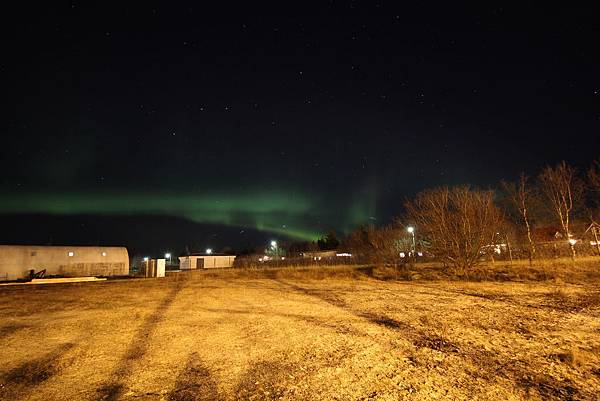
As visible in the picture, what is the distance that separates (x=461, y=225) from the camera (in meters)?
18.5

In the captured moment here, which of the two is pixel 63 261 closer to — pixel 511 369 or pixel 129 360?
pixel 129 360

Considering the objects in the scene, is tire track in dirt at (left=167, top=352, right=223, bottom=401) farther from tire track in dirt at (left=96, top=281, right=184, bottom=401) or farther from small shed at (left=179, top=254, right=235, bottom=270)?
small shed at (left=179, top=254, right=235, bottom=270)

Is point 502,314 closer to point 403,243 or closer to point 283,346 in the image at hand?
point 283,346

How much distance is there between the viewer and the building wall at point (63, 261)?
28672mm

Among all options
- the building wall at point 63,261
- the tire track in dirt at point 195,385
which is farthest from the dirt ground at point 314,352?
the building wall at point 63,261

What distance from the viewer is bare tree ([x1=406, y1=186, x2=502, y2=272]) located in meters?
18.4

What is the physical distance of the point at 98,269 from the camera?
34.6 metres

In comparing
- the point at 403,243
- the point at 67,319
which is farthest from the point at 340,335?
the point at 403,243

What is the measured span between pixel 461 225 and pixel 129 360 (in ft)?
57.2

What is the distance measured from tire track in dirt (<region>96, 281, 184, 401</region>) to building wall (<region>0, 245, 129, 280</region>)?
91.9 feet

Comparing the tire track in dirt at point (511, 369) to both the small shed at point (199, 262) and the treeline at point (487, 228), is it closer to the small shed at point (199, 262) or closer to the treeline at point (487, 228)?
the treeline at point (487, 228)

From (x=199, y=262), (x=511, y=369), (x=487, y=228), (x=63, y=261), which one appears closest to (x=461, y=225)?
(x=487, y=228)

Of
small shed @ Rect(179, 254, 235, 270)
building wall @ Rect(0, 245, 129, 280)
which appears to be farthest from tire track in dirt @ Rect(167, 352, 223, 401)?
small shed @ Rect(179, 254, 235, 270)

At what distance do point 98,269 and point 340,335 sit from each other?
1393 inches
